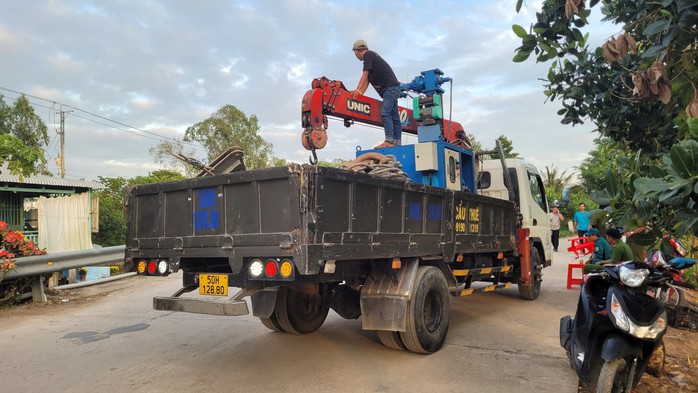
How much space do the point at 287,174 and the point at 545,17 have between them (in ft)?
8.98

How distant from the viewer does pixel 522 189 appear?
331 inches

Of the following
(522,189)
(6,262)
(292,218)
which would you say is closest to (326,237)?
(292,218)

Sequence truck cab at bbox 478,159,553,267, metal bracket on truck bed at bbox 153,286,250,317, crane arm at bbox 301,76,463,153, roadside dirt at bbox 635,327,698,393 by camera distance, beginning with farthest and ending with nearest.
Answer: truck cab at bbox 478,159,553,267, crane arm at bbox 301,76,463,153, roadside dirt at bbox 635,327,698,393, metal bracket on truck bed at bbox 153,286,250,317

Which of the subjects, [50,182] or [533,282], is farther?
[50,182]

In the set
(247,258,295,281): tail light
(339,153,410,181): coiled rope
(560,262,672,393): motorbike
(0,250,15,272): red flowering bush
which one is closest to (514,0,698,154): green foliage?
(560,262,672,393): motorbike

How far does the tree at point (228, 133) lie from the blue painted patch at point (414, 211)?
1024 inches

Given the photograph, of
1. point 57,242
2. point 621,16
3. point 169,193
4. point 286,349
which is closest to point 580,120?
point 621,16

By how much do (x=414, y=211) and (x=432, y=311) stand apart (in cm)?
118

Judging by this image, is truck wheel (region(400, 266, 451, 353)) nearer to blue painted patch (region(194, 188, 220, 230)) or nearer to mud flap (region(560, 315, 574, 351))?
mud flap (region(560, 315, 574, 351))

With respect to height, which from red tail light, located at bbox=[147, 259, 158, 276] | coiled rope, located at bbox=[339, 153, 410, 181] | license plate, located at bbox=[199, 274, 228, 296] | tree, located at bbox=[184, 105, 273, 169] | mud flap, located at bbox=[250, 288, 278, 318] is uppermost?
tree, located at bbox=[184, 105, 273, 169]

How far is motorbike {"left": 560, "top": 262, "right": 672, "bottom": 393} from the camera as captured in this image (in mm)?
3338

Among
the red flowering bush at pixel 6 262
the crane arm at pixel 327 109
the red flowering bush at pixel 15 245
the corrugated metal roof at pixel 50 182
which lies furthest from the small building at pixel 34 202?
the crane arm at pixel 327 109

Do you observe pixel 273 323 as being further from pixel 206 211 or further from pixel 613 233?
pixel 613 233

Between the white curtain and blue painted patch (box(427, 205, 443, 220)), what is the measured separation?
12786 millimetres
